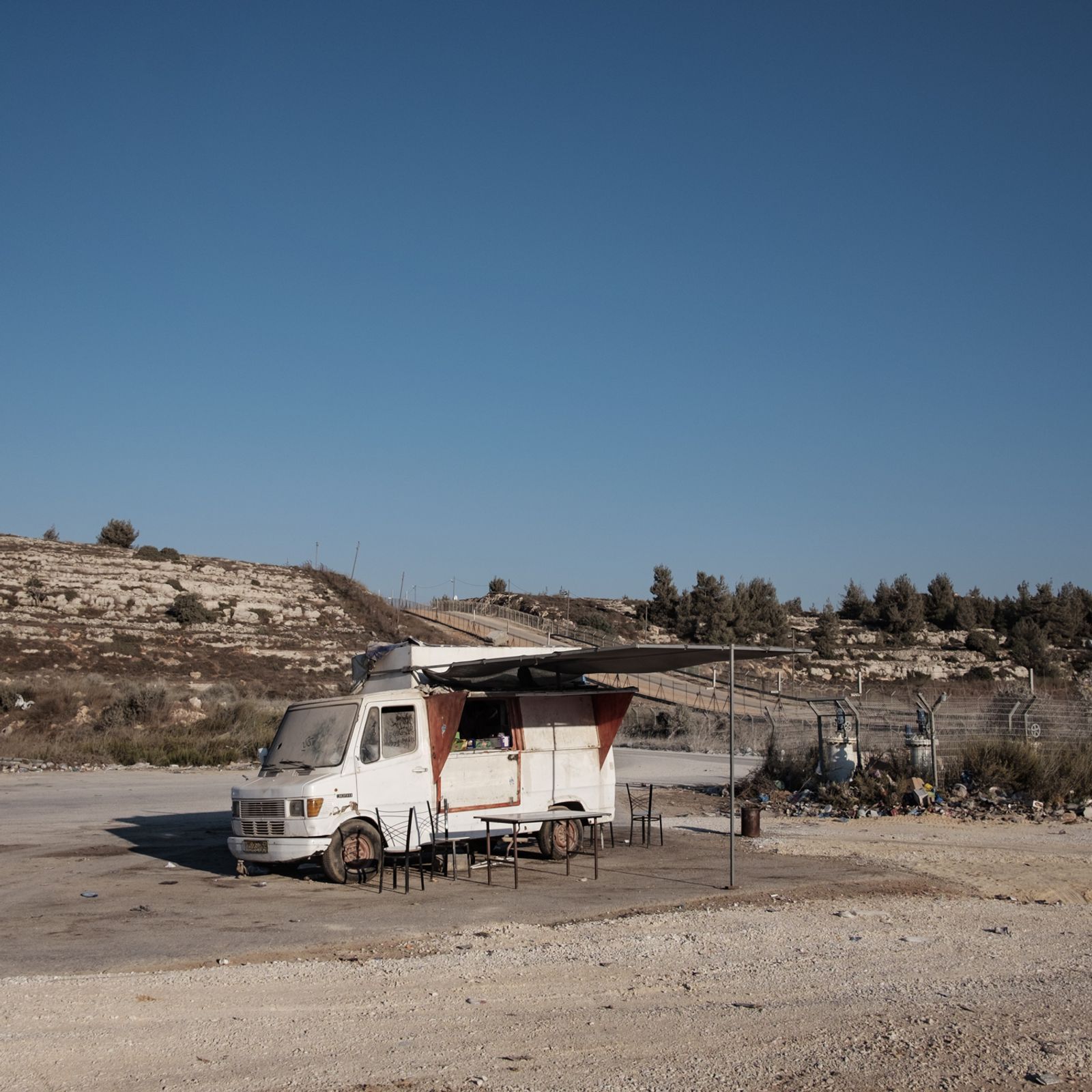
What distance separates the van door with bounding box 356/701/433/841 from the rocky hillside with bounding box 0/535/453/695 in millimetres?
36585

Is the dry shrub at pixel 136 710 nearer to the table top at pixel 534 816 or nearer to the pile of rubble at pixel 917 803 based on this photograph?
the pile of rubble at pixel 917 803

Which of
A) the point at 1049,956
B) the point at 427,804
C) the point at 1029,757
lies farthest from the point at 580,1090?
the point at 1029,757

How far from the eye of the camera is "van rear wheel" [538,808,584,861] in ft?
53.3

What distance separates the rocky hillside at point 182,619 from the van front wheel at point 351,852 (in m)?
36.9

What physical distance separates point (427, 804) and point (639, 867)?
10.0 ft

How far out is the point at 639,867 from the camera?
51.2 feet

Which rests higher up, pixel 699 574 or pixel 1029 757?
pixel 699 574

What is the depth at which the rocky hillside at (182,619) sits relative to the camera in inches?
2074

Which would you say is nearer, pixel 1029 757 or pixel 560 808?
pixel 560 808

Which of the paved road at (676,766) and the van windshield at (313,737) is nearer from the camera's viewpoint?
the van windshield at (313,737)

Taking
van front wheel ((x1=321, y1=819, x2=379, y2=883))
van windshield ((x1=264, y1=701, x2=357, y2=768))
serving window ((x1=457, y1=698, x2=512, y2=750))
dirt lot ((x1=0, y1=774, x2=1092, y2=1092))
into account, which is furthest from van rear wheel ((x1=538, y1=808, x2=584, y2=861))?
van windshield ((x1=264, y1=701, x2=357, y2=768))

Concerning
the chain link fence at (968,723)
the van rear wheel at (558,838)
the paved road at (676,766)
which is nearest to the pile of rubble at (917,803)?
the chain link fence at (968,723)

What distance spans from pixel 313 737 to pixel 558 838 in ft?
12.8

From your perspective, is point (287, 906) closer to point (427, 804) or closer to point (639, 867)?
point (427, 804)
